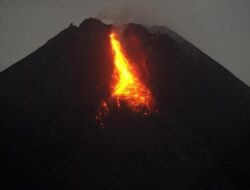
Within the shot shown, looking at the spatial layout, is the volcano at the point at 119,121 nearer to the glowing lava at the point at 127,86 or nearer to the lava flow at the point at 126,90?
the lava flow at the point at 126,90

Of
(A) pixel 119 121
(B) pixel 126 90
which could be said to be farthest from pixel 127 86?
(A) pixel 119 121

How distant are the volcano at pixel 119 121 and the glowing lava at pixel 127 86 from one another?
0.75 meters

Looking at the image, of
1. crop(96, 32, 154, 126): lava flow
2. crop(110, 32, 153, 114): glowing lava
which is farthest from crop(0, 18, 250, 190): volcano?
crop(110, 32, 153, 114): glowing lava

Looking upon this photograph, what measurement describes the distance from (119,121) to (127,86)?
5271 millimetres

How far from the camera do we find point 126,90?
157 ft

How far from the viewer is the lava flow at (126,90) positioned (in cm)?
4612

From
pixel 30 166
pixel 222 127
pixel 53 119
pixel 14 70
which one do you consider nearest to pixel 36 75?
pixel 14 70

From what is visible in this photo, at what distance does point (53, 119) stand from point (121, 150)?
8.15m

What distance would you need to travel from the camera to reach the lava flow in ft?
151

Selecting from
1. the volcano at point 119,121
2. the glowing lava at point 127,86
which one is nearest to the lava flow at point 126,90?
the glowing lava at point 127,86

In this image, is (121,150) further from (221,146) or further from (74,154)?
(221,146)

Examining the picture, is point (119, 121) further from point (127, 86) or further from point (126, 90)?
point (127, 86)

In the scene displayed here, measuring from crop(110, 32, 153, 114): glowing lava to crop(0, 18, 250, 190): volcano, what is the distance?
0.75 meters

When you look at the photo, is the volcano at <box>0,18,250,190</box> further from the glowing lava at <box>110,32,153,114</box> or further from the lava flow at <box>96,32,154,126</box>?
the glowing lava at <box>110,32,153,114</box>
